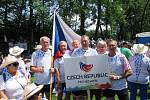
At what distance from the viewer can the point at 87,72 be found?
30.9ft

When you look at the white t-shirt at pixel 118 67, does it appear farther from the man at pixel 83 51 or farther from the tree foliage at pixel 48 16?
the tree foliage at pixel 48 16

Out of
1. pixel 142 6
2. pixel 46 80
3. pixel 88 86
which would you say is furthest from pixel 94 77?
pixel 142 6

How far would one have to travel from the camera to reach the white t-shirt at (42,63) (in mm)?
10273

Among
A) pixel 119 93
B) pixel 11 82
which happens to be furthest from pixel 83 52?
pixel 11 82

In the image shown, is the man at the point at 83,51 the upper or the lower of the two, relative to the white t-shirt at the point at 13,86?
upper

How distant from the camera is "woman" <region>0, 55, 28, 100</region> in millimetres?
7840

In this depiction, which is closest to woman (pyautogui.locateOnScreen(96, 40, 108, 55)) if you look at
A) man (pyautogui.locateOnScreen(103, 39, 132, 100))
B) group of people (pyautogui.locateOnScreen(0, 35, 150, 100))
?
group of people (pyautogui.locateOnScreen(0, 35, 150, 100))

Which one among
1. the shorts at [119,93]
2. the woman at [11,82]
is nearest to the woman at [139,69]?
the shorts at [119,93]

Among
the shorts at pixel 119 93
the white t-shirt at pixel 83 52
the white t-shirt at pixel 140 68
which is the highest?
the white t-shirt at pixel 83 52

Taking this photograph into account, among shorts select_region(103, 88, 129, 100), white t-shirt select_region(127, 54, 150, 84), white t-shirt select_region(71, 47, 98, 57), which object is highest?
white t-shirt select_region(71, 47, 98, 57)

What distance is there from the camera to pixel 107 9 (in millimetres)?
54500

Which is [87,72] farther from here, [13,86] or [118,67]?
[13,86]

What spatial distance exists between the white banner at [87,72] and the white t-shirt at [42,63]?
926 mm

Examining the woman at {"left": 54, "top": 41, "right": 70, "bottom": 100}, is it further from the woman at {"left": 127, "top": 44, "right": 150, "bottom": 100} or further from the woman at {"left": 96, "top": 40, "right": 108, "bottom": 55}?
the woman at {"left": 127, "top": 44, "right": 150, "bottom": 100}
